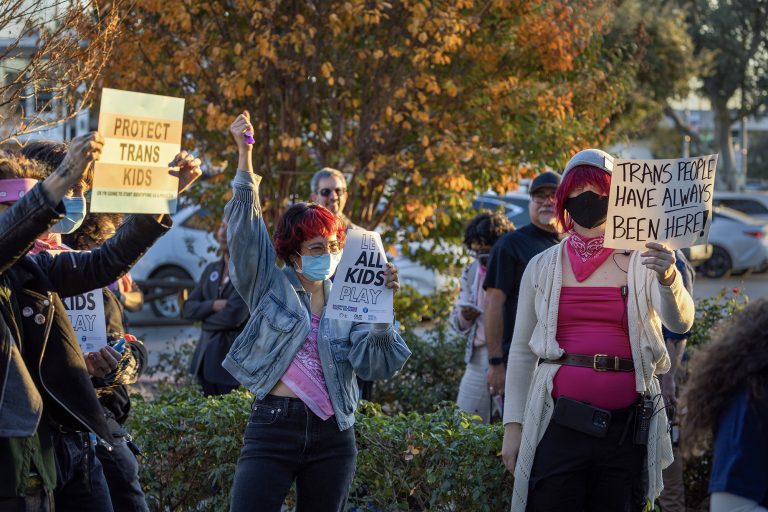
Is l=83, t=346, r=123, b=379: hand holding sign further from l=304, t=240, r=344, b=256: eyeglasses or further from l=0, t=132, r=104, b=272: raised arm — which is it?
l=0, t=132, r=104, b=272: raised arm

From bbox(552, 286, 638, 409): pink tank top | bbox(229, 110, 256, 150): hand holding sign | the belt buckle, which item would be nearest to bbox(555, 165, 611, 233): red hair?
bbox(552, 286, 638, 409): pink tank top

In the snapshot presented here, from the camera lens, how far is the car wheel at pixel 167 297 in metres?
15.9

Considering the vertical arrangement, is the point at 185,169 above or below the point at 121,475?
above

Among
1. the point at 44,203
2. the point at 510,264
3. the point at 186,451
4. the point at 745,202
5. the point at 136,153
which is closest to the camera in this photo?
the point at 44,203

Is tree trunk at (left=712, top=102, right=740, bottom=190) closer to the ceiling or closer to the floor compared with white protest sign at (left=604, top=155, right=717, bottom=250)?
closer to the ceiling

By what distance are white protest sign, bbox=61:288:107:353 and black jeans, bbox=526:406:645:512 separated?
1714 mm

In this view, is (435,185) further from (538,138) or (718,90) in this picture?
(718,90)

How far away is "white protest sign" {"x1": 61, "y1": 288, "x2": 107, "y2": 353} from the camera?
4.03 m

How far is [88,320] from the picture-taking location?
406 cm

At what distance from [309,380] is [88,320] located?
0.86 meters

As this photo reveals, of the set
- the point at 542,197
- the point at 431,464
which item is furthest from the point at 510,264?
the point at 431,464

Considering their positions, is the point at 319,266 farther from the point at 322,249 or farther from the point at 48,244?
the point at 48,244

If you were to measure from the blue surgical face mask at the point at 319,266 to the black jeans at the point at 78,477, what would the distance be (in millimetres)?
1099

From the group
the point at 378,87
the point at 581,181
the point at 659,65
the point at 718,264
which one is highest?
the point at 659,65
